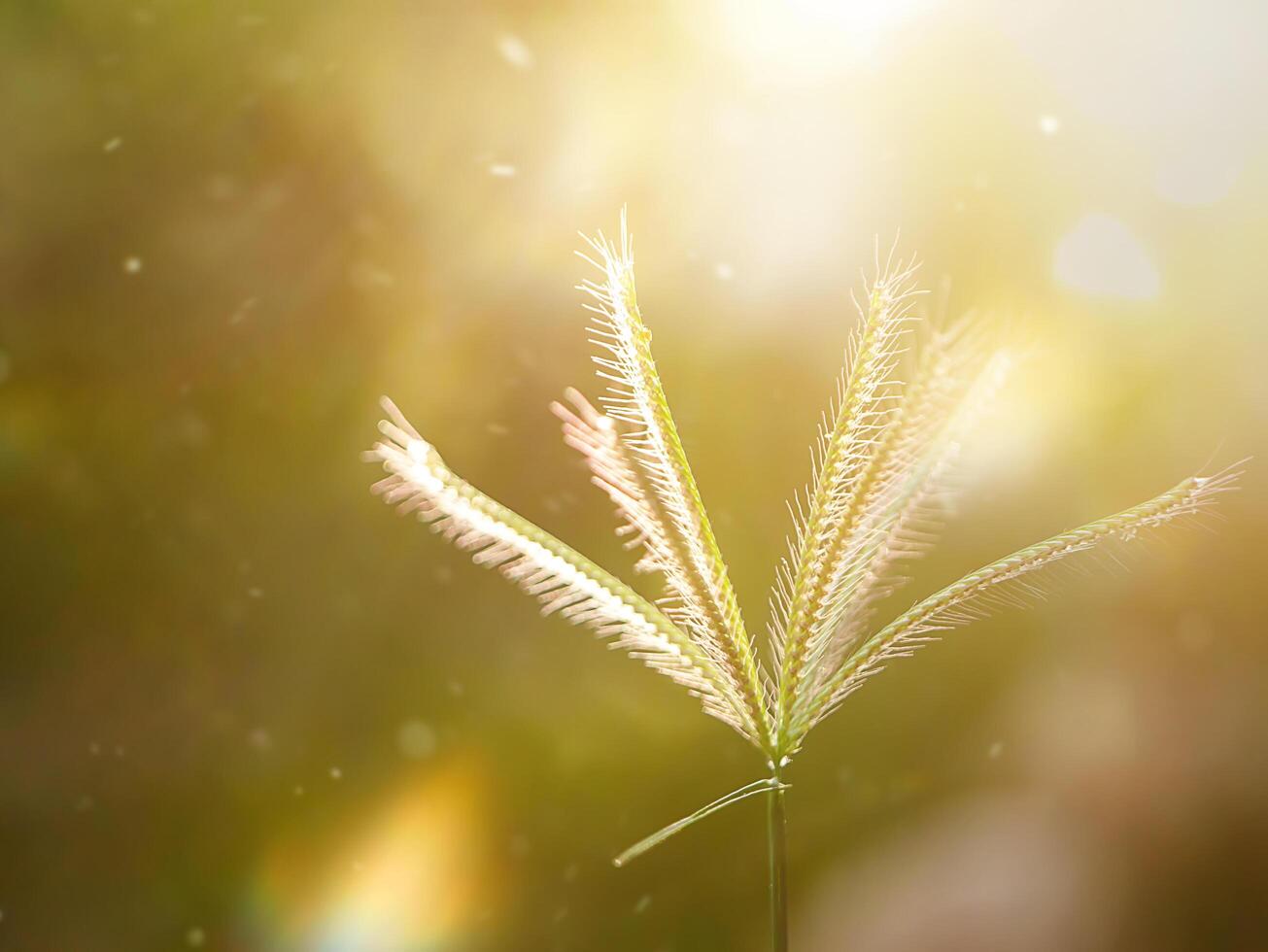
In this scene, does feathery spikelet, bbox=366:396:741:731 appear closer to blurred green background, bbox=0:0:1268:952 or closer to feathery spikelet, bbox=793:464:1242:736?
feathery spikelet, bbox=793:464:1242:736

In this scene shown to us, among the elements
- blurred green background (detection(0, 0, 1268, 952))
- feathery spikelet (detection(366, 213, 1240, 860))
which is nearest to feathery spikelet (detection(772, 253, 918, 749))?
feathery spikelet (detection(366, 213, 1240, 860))

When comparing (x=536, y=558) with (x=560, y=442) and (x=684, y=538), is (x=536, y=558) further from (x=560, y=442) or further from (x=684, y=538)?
(x=560, y=442)

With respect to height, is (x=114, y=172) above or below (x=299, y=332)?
above

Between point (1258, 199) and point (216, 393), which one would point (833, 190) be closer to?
point (1258, 199)

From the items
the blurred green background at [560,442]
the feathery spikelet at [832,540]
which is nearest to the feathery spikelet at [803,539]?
the feathery spikelet at [832,540]

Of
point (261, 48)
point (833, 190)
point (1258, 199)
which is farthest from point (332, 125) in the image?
point (1258, 199)
